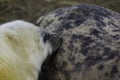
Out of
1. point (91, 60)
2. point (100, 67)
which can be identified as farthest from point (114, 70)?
point (91, 60)

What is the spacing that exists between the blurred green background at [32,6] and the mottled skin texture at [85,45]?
364cm

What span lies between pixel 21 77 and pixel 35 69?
0.76 feet

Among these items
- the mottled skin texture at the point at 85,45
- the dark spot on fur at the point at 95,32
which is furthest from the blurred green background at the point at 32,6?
the dark spot on fur at the point at 95,32

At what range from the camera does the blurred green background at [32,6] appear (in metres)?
7.98

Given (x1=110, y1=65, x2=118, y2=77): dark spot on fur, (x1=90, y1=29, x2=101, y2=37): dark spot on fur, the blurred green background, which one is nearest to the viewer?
(x1=110, y1=65, x2=118, y2=77): dark spot on fur

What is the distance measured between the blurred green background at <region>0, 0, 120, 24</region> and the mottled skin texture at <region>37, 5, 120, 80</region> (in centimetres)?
364

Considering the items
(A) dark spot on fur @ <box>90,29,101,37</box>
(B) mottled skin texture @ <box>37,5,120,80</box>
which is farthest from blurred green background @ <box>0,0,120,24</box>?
(A) dark spot on fur @ <box>90,29,101,37</box>

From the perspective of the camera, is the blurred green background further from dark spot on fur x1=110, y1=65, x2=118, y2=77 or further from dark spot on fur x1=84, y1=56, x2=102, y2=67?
dark spot on fur x1=110, y1=65, x2=118, y2=77

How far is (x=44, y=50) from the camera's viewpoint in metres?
3.90

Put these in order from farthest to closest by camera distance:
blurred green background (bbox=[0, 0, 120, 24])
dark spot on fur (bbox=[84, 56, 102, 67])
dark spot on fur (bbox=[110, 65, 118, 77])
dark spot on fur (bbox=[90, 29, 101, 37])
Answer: blurred green background (bbox=[0, 0, 120, 24])
dark spot on fur (bbox=[90, 29, 101, 37])
dark spot on fur (bbox=[84, 56, 102, 67])
dark spot on fur (bbox=[110, 65, 118, 77])

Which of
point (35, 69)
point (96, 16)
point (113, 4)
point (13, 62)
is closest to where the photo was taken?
point (13, 62)

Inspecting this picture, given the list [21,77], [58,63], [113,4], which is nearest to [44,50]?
[58,63]

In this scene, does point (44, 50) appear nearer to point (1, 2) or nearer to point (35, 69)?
point (35, 69)

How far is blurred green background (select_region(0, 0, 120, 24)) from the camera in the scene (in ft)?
26.2
